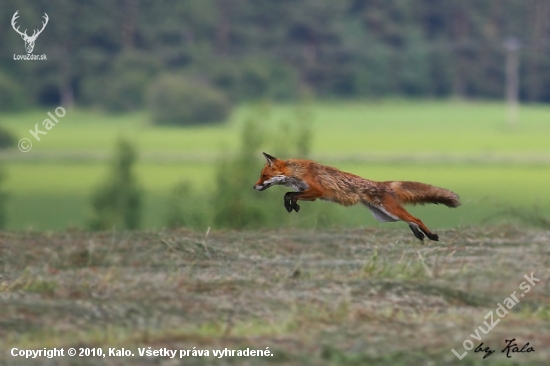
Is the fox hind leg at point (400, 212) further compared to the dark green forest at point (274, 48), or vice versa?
the dark green forest at point (274, 48)

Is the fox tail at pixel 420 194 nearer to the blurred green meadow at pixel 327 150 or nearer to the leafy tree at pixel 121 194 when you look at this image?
the blurred green meadow at pixel 327 150

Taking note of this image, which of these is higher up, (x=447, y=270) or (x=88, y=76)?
(x=88, y=76)

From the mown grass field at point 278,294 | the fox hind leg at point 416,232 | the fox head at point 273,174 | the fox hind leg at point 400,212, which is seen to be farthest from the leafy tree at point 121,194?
the fox hind leg at point 400,212

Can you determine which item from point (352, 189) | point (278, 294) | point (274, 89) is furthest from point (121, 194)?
point (274, 89)

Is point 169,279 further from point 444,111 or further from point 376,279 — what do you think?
point 444,111

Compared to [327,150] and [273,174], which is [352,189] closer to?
[273,174]

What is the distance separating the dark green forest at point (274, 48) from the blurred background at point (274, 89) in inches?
2.6

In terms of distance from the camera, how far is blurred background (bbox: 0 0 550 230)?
37.2 meters

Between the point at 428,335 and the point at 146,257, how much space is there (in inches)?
113

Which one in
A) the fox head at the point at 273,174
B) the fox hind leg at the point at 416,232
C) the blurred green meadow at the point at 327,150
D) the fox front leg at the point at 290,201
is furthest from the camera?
the blurred green meadow at the point at 327,150

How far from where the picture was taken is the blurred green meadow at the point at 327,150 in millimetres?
32656

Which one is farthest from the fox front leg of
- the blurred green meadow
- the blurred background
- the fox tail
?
the blurred background

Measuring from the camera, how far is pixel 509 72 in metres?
48.8

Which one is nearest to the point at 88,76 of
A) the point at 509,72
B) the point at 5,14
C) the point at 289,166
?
the point at 5,14
